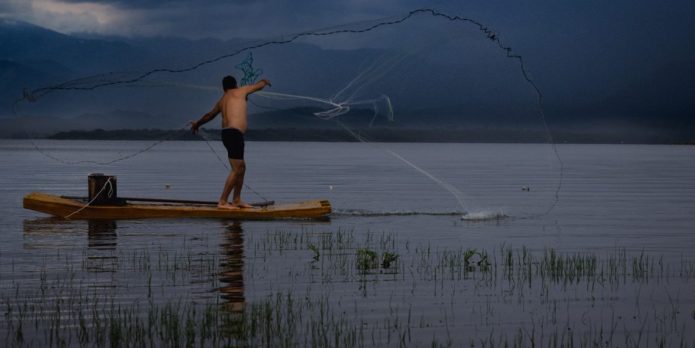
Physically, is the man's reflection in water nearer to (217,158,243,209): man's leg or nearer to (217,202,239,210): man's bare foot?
(217,202,239,210): man's bare foot

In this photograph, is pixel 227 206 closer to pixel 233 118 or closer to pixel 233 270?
pixel 233 118

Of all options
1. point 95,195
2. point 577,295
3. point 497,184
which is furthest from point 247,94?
point 497,184

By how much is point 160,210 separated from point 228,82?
10.5 ft

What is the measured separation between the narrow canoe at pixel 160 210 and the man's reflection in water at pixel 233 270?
0.91m

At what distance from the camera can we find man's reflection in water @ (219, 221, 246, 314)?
1175 cm

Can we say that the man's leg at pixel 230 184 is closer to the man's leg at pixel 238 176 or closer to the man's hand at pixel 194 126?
the man's leg at pixel 238 176

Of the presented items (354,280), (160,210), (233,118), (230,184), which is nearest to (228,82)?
(233,118)

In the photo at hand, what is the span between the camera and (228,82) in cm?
2106

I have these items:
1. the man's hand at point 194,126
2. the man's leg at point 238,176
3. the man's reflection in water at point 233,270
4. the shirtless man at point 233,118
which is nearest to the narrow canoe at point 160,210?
the man's leg at point 238,176

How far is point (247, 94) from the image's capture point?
20.9m

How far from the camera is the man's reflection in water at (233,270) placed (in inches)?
463

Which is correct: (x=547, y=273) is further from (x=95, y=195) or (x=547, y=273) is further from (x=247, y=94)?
(x=95, y=195)

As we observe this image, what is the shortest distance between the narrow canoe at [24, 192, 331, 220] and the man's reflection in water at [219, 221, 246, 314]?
91 centimetres

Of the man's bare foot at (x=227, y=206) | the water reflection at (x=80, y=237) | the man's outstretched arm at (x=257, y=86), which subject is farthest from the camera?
the man's bare foot at (x=227, y=206)
